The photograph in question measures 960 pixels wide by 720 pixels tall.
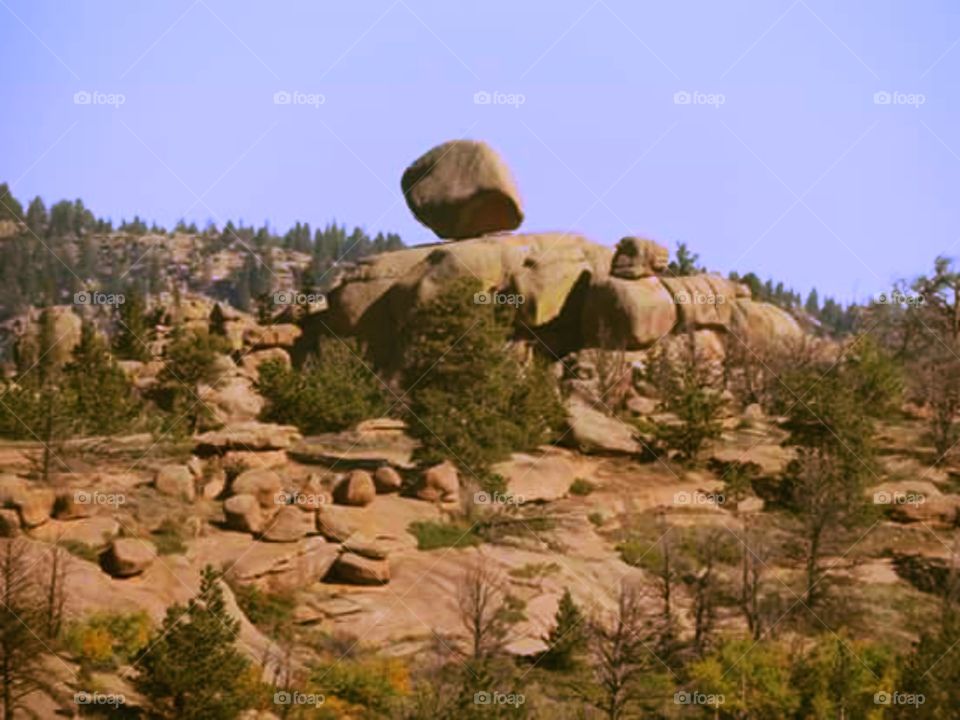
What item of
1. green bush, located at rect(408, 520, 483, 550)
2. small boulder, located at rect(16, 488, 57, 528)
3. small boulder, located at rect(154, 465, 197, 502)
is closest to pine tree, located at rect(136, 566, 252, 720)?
small boulder, located at rect(16, 488, 57, 528)

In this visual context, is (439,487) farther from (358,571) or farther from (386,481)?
(358,571)

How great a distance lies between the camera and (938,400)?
138 feet

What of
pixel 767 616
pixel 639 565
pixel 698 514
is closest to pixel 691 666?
pixel 767 616

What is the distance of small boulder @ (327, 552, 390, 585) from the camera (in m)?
27.0

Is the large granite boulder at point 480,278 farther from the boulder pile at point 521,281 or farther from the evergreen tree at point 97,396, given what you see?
the evergreen tree at point 97,396

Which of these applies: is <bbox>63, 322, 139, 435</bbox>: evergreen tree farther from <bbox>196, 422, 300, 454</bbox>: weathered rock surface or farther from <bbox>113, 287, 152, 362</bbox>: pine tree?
<bbox>113, 287, 152, 362</bbox>: pine tree

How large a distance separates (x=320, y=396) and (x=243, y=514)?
14.0 meters

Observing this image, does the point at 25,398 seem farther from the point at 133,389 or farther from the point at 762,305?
the point at 762,305

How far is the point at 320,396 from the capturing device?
41719 mm

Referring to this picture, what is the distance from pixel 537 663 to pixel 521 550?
6.32m

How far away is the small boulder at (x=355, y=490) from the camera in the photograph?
30.8 m

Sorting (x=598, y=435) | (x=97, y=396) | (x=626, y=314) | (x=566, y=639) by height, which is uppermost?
(x=626, y=314)

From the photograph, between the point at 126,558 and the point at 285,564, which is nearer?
the point at 126,558

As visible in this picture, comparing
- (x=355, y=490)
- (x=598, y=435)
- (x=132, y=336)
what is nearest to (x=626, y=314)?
(x=598, y=435)
